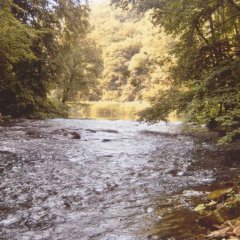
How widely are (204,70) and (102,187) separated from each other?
20.5 feet

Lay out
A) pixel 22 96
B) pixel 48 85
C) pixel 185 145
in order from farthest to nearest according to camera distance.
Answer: pixel 48 85 → pixel 22 96 → pixel 185 145

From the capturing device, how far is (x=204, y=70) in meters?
10.9

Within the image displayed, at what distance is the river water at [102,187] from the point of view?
406 cm

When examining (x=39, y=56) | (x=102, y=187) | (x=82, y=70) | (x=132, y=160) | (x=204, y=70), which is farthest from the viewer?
(x=82, y=70)

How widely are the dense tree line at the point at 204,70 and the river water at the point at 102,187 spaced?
1.15 meters

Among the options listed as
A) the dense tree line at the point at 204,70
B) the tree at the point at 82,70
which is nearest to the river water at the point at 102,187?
the dense tree line at the point at 204,70

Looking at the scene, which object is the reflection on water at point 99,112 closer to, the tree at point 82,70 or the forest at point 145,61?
the tree at point 82,70

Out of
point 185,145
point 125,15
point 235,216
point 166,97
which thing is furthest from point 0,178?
point 125,15

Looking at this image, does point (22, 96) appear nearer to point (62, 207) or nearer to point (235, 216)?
point (62, 207)

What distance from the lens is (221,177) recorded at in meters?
6.61

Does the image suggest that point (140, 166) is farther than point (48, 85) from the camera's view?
No

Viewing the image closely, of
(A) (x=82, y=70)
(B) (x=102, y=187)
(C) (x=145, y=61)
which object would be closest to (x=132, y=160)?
(B) (x=102, y=187)

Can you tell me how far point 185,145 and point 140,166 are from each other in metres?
3.43

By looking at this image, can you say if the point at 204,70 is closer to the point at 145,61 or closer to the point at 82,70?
the point at 145,61
